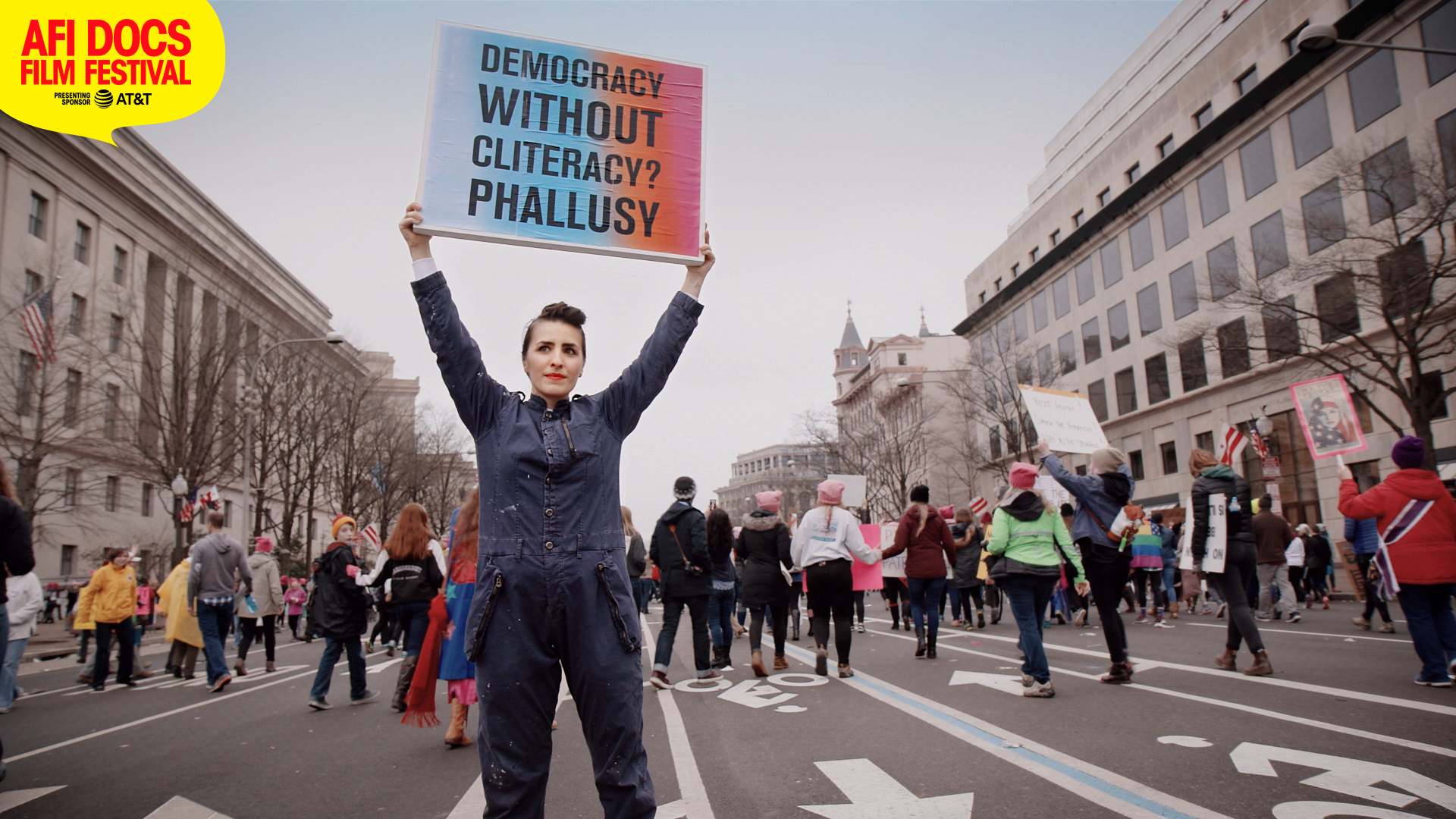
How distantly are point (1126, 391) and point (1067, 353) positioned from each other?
5.09 meters

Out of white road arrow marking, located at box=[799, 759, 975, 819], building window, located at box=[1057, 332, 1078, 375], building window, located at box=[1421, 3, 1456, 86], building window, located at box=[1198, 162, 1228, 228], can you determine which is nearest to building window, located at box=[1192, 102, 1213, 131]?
building window, located at box=[1198, 162, 1228, 228]

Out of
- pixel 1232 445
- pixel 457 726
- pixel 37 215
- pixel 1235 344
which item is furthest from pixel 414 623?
pixel 37 215

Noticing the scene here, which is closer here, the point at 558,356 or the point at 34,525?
the point at 558,356

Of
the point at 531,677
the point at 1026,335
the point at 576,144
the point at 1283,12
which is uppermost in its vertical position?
the point at 1283,12

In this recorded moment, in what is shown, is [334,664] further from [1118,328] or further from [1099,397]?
[1099,397]

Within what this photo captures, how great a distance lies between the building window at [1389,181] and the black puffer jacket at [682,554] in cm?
1948

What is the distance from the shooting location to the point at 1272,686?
6934 millimetres

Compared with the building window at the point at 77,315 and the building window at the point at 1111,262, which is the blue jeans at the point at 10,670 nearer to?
the building window at the point at 77,315

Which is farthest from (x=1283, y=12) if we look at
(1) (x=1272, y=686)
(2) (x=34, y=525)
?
(2) (x=34, y=525)

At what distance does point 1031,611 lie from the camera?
7156 mm

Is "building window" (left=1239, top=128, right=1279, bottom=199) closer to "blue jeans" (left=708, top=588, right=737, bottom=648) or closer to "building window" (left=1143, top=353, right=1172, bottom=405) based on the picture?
"building window" (left=1143, top=353, right=1172, bottom=405)

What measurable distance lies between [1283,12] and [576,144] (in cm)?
3783

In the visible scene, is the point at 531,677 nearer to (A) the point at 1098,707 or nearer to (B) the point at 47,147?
(A) the point at 1098,707

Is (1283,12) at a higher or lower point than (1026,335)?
higher
